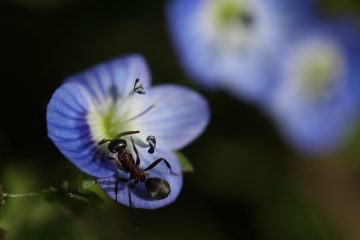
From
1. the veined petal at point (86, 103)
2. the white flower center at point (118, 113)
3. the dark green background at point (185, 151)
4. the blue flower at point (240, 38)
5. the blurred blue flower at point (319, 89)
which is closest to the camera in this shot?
the veined petal at point (86, 103)

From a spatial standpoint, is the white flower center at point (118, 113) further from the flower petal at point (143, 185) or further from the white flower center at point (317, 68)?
the white flower center at point (317, 68)

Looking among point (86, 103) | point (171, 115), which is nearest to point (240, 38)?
point (171, 115)

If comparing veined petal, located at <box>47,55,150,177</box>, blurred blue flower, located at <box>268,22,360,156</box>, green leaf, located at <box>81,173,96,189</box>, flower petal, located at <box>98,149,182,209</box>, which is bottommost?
blurred blue flower, located at <box>268,22,360,156</box>

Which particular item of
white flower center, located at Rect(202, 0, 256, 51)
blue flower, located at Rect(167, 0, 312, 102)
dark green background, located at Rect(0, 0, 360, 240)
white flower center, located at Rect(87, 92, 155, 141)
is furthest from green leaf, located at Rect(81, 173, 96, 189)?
white flower center, located at Rect(202, 0, 256, 51)

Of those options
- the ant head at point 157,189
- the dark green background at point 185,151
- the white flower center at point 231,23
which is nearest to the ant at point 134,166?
the ant head at point 157,189

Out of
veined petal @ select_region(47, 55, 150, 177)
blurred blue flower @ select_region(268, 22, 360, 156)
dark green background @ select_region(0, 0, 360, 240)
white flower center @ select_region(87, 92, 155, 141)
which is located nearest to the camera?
veined petal @ select_region(47, 55, 150, 177)

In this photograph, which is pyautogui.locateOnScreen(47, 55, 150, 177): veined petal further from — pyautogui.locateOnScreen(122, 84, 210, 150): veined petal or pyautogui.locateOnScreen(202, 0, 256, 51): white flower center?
pyautogui.locateOnScreen(202, 0, 256, 51): white flower center

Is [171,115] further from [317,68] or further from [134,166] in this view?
[317,68]
